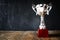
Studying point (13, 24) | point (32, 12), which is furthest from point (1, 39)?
point (32, 12)

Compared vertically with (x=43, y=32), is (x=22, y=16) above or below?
above

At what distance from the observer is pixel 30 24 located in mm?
2098

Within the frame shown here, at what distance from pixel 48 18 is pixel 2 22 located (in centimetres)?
64

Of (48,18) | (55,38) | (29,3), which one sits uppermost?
(29,3)

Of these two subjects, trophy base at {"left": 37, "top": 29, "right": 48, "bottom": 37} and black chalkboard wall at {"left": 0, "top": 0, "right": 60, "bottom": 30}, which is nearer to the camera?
trophy base at {"left": 37, "top": 29, "right": 48, "bottom": 37}

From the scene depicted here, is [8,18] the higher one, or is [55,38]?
[8,18]

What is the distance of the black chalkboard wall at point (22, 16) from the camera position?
2.09 m

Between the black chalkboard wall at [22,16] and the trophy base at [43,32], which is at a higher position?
the black chalkboard wall at [22,16]

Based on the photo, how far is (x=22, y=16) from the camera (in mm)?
2096

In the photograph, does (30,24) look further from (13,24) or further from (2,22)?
(2,22)

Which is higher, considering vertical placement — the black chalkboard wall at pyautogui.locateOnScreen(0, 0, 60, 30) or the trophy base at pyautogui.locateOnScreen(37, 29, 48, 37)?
the black chalkboard wall at pyautogui.locateOnScreen(0, 0, 60, 30)

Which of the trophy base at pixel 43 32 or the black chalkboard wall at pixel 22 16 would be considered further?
the black chalkboard wall at pixel 22 16

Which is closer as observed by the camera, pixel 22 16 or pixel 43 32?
pixel 43 32

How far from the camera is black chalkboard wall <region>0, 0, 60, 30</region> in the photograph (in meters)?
2.09
